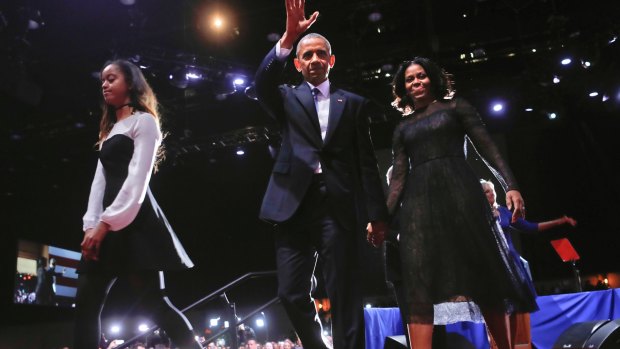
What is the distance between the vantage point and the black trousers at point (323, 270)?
2.21 m

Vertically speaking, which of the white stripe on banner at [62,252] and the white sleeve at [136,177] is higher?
the white stripe on banner at [62,252]

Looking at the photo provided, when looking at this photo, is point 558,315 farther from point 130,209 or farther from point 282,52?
point 130,209

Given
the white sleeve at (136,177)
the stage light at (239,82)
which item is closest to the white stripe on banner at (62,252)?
the stage light at (239,82)

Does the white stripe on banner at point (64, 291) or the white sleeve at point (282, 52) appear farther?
the white stripe on banner at point (64, 291)

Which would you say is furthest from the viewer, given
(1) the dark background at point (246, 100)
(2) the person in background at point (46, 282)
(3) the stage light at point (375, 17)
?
(2) the person in background at point (46, 282)

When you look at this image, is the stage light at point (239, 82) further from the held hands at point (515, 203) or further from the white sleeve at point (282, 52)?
the held hands at point (515, 203)

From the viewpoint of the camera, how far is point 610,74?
30.8 ft

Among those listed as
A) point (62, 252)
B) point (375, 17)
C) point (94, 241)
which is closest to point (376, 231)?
point (94, 241)

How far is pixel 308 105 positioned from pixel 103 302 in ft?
3.91

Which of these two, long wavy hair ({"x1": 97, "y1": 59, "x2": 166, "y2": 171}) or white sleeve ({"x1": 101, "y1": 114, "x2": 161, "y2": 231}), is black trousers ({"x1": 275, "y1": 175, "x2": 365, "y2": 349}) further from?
long wavy hair ({"x1": 97, "y1": 59, "x2": 166, "y2": 171})

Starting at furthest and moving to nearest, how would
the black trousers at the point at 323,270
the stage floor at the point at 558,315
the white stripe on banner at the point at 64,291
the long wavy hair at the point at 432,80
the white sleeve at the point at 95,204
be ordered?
the white stripe on banner at the point at 64,291
the stage floor at the point at 558,315
the long wavy hair at the point at 432,80
the white sleeve at the point at 95,204
the black trousers at the point at 323,270

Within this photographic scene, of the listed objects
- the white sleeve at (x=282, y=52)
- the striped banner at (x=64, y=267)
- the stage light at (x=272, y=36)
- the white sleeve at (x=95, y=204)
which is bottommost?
the white sleeve at (x=95, y=204)

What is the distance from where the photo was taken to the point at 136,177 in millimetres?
2408

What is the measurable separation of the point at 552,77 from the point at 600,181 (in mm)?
4322
